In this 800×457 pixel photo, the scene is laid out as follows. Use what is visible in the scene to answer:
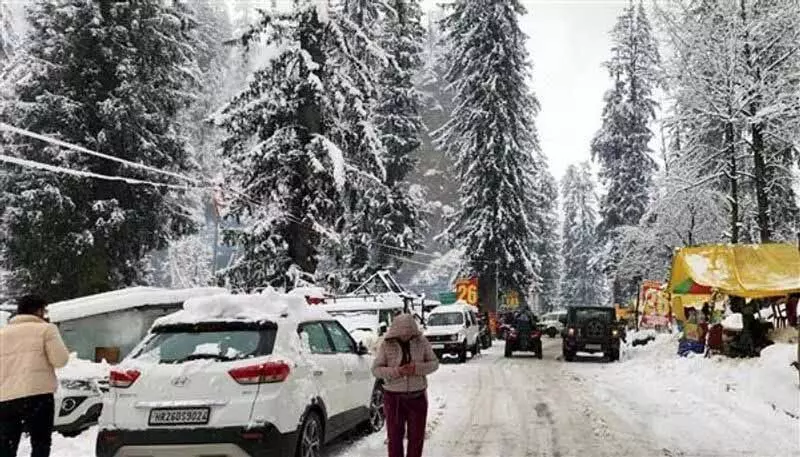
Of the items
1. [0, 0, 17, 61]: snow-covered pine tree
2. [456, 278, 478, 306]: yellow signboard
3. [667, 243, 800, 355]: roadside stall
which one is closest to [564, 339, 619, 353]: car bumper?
[667, 243, 800, 355]: roadside stall

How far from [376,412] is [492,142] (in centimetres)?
3289

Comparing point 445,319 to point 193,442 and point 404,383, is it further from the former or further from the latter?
point 193,442

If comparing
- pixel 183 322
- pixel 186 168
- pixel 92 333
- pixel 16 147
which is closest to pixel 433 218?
pixel 186 168

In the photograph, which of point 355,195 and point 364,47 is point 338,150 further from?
point 364,47

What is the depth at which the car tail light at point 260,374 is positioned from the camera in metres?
6.82

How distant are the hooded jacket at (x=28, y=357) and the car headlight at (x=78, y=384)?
3107mm

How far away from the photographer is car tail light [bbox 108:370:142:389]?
272 inches

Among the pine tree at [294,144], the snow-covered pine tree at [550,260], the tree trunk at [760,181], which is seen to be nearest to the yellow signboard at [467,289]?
the pine tree at [294,144]

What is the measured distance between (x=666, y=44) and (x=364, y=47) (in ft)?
35.2

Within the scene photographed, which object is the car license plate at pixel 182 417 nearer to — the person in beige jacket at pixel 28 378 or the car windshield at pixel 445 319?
the person in beige jacket at pixel 28 378

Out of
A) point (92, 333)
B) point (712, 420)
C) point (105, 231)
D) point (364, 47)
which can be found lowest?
point (712, 420)

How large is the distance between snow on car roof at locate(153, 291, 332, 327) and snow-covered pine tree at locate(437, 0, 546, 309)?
33.1 meters

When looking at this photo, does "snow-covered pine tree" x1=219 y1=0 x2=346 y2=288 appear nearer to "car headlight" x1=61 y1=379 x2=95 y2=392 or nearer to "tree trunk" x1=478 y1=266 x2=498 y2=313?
"car headlight" x1=61 y1=379 x2=95 y2=392

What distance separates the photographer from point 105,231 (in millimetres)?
26297
